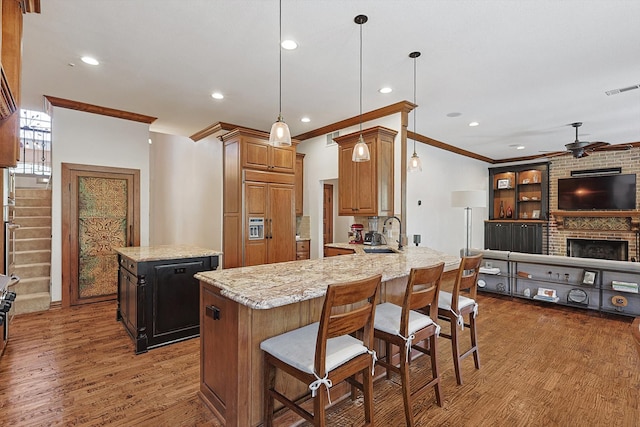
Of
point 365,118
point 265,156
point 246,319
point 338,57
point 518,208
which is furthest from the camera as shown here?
point 518,208

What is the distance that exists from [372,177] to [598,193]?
584 cm

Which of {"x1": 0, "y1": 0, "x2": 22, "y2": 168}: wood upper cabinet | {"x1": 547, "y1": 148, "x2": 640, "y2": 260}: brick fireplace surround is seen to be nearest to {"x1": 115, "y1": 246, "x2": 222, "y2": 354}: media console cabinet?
{"x1": 0, "y1": 0, "x2": 22, "y2": 168}: wood upper cabinet

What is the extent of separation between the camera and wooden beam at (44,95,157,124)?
432 cm

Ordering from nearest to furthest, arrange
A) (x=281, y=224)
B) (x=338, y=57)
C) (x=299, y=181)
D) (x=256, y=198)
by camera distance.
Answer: (x=338, y=57), (x=256, y=198), (x=281, y=224), (x=299, y=181)

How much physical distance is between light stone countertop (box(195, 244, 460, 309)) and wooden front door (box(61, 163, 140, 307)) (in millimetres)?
3536

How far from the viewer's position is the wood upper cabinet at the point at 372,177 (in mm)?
4430

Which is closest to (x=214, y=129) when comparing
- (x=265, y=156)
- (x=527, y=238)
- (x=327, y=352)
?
(x=265, y=156)

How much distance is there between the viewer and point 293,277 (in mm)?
2051

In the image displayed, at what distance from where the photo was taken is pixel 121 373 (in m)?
2.66

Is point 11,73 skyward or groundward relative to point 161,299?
skyward

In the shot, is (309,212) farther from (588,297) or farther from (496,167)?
(496,167)

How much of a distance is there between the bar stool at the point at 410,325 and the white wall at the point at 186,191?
12.4 feet

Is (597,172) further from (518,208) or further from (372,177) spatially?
(372,177)

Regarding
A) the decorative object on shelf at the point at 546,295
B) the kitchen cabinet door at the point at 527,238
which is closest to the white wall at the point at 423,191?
the kitchen cabinet door at the point at 527,238
